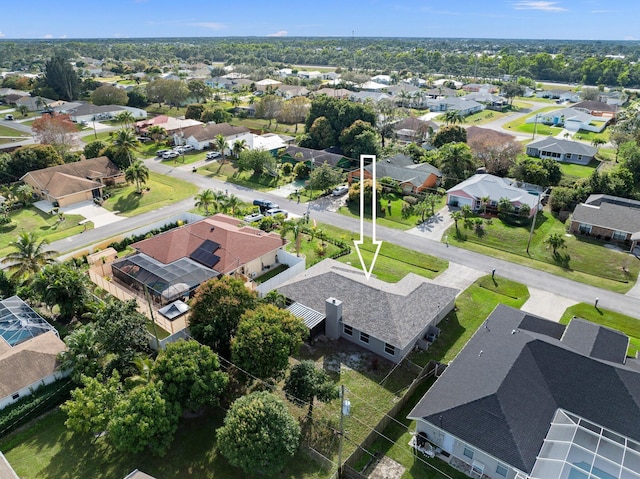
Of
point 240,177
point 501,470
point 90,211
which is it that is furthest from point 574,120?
point 90,211

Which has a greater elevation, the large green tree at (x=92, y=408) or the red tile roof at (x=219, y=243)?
the red tile roof at (x=219, y=243)

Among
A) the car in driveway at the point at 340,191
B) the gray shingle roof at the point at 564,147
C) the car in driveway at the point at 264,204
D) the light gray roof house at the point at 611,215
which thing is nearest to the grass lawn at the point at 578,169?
the gray shingle roof at the point at 564,147

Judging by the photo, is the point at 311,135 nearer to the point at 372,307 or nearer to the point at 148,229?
the point at 148,229

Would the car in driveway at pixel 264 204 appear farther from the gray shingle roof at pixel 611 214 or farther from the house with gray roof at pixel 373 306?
the gray shingle roof at pixel 611 214

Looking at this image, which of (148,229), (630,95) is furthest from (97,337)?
(630,95)

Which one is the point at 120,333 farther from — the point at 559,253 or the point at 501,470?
the point at 559,253

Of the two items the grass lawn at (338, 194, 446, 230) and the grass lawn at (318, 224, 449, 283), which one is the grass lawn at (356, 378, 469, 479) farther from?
the grass lawn at (338, 194, 446, 230)

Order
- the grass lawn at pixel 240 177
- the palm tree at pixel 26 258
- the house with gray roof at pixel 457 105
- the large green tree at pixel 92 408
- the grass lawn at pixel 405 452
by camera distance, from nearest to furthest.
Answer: the grass lawn at pixel 405 452 → the large green tree at pixel 92 408 → the palm tree at pixel 26 258 → the grass lawn at pixel 240 177 → the house with gray roof at pixel 457 105

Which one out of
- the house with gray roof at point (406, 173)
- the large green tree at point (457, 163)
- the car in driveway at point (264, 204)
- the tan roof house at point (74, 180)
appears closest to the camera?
the car in driveway at point (264, 204)
